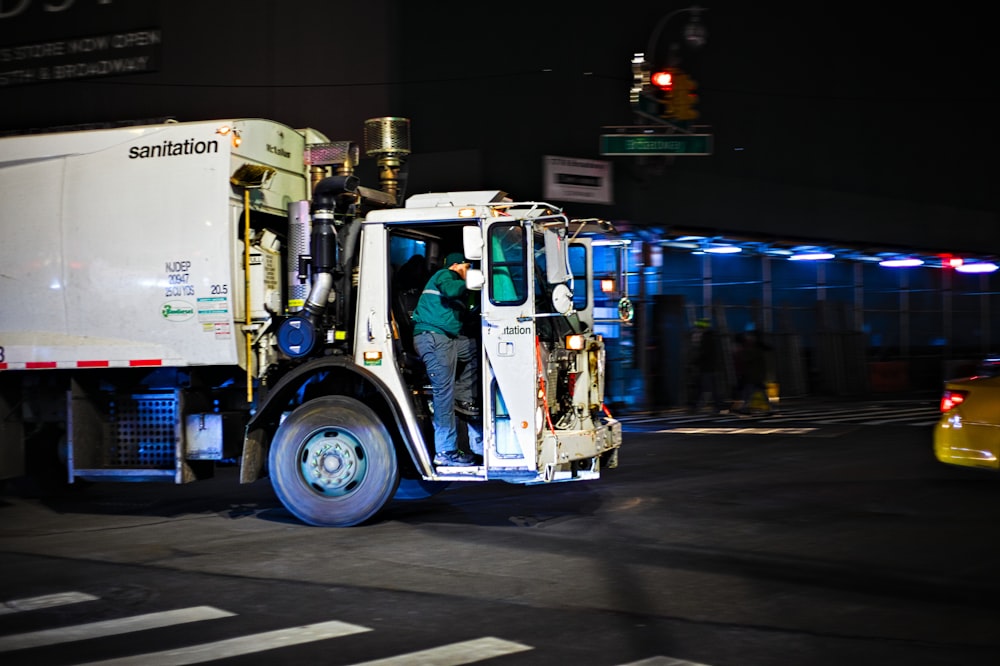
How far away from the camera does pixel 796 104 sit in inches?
1293

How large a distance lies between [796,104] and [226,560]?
27627 millimetres

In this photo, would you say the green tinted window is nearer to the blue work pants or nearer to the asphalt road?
the blue work pants

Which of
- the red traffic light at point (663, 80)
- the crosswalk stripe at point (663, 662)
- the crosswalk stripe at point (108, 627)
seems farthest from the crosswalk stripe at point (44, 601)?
the red traffic light at point (663, 80)

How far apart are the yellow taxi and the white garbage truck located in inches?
140

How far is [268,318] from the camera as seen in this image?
10773 mm

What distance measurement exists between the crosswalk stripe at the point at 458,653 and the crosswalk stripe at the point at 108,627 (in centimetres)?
158

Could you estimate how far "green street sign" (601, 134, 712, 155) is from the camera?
2308 cm

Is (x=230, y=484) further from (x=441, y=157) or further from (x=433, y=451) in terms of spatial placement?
(x=441, y=157)

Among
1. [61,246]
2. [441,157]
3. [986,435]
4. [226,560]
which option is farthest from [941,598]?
[441,157]

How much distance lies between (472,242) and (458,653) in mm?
4432

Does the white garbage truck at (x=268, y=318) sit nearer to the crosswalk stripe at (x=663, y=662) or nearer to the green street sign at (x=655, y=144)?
the crosswalk stripe at (x=663, y=662)

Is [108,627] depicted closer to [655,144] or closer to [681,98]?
[655,144]

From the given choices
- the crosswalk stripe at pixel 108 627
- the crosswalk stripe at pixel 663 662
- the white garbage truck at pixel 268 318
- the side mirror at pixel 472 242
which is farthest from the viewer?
the white garbage truck at pixel 268 318

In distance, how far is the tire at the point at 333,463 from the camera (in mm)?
10180
